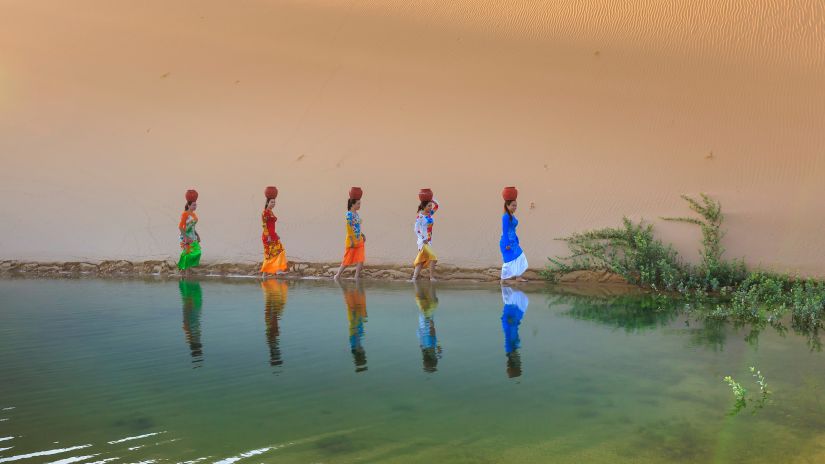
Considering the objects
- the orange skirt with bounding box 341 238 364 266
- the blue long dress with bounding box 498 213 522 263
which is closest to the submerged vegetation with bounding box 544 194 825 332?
the blue long dress with bounding box 498 213 522 263

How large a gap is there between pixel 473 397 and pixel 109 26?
1519cm

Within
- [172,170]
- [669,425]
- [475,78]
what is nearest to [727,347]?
[669,425]

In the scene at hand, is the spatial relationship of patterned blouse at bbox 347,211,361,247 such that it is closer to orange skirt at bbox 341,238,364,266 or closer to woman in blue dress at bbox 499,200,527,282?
orange skirt at bbox 341,238,364,266

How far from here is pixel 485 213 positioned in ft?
41.1

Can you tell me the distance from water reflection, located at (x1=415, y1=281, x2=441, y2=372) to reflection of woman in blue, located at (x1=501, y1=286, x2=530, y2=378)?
49cm

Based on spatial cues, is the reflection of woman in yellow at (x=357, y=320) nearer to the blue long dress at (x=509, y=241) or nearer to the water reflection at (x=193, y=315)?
the water reflection at (x=193, y=315)

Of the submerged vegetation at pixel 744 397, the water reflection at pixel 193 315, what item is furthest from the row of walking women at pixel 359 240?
the submerged vegetation at pixel 744 397

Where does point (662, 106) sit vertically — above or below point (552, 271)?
above

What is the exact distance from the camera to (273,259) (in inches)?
427

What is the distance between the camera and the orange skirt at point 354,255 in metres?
10.3

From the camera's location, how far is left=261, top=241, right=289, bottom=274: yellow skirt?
35.4 feet

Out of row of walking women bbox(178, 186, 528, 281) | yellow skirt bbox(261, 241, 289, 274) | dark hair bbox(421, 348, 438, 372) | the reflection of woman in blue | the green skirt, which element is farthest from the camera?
the green skirt

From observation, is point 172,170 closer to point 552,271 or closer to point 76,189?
point 76,189

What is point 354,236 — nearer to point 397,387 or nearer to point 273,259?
point 273,259
